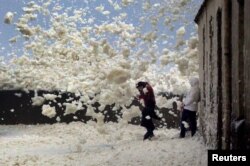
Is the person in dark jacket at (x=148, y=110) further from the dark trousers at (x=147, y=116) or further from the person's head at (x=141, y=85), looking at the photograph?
the person's head at (x=141, y=85)

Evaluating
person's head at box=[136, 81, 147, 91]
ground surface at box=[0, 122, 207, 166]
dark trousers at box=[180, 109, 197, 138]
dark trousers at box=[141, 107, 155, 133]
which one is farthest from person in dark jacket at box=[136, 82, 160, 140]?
dark trousers at box=[180, 109, 197, 138]

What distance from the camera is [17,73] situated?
26.1 meters

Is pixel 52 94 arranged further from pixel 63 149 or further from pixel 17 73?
pixel 63 149

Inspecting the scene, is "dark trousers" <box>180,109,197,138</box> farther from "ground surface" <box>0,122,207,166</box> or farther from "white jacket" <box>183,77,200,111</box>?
"ground surface" <box>0,122,207,166</box>

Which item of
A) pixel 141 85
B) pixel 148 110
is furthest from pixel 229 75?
pixel 148 110

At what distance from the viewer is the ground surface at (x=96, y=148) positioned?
1199cm

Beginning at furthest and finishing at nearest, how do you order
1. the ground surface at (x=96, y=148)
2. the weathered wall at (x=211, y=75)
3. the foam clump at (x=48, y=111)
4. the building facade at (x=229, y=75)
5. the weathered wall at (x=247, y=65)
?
the foam clump at (x=48, y=111), the ground surface at (x=96, y=148), the weathered wall at (x=211, y=75), the building facade at (x=229, y=75), the weathered wall at (x=247, y=65)

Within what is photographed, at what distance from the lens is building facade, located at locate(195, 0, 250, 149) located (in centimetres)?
796

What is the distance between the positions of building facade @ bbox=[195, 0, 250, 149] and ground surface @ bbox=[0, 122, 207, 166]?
927 mm

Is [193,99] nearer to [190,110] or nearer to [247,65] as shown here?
[190,110]

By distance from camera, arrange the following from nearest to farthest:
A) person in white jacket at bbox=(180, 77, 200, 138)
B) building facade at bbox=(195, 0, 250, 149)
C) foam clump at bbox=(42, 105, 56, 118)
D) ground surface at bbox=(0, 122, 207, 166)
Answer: building facade at bbox=(195, 0, 250, 149), ground surface at bbox=(0, 122, 207, 166), person in white jacket at bbox=(180, 77, 200, 138), foam clump at bbox=(42, 105, 56, 118)

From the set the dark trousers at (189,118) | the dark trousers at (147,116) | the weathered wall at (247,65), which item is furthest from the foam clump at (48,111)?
the weathered wall at (247,65)

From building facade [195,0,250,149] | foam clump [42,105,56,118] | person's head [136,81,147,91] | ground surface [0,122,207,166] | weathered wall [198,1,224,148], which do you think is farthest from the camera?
foam clump [42,105,56,118]

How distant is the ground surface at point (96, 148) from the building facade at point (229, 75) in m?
0.93
